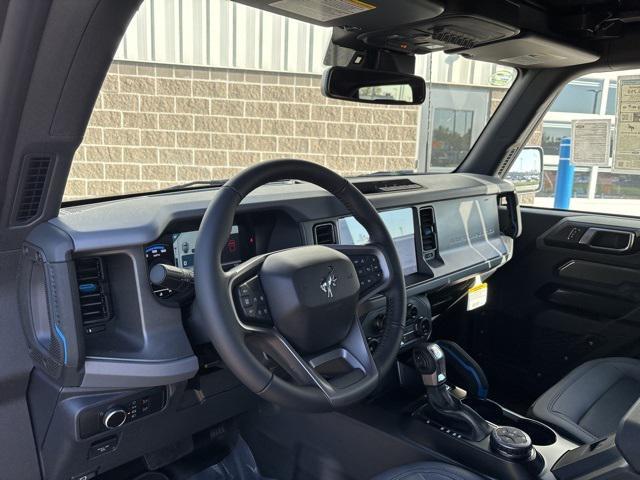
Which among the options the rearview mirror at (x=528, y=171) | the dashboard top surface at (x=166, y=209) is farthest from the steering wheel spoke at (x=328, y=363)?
the rearview mirror at (x=528, y=171)

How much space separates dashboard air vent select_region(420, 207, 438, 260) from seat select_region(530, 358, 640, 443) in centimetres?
75

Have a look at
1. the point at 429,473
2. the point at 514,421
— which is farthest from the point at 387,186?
the point at 429,473

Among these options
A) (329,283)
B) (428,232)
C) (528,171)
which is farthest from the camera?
(528,171)

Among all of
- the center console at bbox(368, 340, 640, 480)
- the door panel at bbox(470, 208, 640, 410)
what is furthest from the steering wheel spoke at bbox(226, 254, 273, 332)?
the door panel at bbox(470, 208, 640, 410)

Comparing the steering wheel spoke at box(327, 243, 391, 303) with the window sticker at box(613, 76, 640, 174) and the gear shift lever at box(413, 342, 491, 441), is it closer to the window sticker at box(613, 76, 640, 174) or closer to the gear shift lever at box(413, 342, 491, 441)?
the gear shift lever at box(413, 342, 491, 441)

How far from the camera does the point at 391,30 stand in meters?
2.32

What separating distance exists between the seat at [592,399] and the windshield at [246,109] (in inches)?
55.1

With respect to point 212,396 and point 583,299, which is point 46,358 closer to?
point 212,396

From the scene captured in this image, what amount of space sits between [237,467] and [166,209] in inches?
50.1

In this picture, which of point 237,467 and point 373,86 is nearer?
point 237,467

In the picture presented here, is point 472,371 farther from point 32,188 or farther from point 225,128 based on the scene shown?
point 225,128

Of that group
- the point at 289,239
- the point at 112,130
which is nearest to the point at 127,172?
the point at 112,130

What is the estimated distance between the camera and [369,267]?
5.49 ft

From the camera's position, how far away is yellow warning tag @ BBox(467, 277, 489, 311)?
3.02 m
